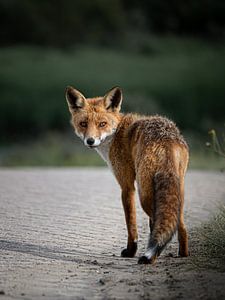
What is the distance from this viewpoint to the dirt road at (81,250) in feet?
21.3

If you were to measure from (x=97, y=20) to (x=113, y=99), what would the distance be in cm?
3518

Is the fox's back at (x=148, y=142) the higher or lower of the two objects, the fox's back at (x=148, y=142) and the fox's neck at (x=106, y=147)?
the higher

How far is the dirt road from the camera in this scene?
6496 millimetres

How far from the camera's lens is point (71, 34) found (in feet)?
137

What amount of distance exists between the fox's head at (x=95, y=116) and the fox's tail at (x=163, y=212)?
1.30 meters

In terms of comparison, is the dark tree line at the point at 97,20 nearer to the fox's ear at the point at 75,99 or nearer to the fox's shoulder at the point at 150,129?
the fox's ear at the point at 75,99

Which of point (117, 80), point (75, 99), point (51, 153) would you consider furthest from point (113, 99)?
point (117, 80)

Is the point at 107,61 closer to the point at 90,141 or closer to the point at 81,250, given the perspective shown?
the point at 90,141

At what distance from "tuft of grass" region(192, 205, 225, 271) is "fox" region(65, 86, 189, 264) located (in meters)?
0.25

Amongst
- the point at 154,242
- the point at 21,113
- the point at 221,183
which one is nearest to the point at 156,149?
the point at 154,242

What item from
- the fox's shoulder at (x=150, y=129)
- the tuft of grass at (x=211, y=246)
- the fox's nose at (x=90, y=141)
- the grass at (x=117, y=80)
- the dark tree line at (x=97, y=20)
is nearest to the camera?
the tuft of grass at (x=211, y=246)

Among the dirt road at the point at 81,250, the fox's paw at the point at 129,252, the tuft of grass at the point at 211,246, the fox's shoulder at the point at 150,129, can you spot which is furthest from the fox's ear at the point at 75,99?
the tuft of grass at the point at 211,246

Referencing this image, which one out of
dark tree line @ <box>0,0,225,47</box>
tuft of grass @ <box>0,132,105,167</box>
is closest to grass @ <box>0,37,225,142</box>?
dark tree line @ <box>0,0,225,47</box>

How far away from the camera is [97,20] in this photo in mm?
43562
